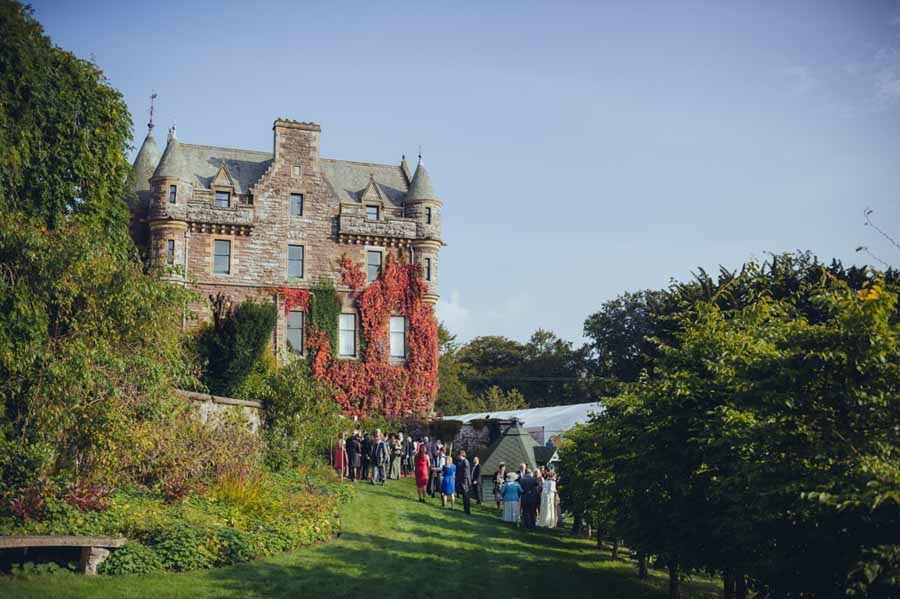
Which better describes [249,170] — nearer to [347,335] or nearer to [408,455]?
[347,335]

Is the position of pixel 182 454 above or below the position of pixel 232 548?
above

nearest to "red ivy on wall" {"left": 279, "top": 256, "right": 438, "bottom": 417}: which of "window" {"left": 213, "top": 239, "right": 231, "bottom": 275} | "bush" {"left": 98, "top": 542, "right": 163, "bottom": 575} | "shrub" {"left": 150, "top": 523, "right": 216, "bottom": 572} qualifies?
"window" {"left": 213, "top": 239, "right": 231, "bottom": 275}

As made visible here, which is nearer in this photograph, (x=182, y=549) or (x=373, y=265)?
(x=182, y=549)

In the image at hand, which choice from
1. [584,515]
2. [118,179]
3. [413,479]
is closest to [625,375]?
[413,479]

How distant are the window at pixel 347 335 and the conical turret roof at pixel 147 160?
11809 mm

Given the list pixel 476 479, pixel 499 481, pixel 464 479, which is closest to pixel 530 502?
pixel 464 479

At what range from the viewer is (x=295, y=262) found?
44.0 m

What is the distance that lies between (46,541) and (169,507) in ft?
13.1

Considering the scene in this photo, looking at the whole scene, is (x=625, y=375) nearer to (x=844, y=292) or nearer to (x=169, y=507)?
(x=169, y=507)

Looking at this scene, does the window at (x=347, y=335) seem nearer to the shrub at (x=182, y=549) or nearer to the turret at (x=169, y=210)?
the turret at (x=169, y=210)

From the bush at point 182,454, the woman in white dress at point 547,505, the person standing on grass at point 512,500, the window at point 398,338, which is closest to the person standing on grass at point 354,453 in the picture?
the person standing on grass at point 512,500

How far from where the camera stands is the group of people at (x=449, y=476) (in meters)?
27.3

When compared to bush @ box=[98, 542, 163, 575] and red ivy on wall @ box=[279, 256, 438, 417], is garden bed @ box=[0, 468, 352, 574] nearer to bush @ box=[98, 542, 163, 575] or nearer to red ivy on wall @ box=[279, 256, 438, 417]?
bush @ box=[98, 542, 163, 575]

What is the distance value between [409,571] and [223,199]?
2907 centimetres
